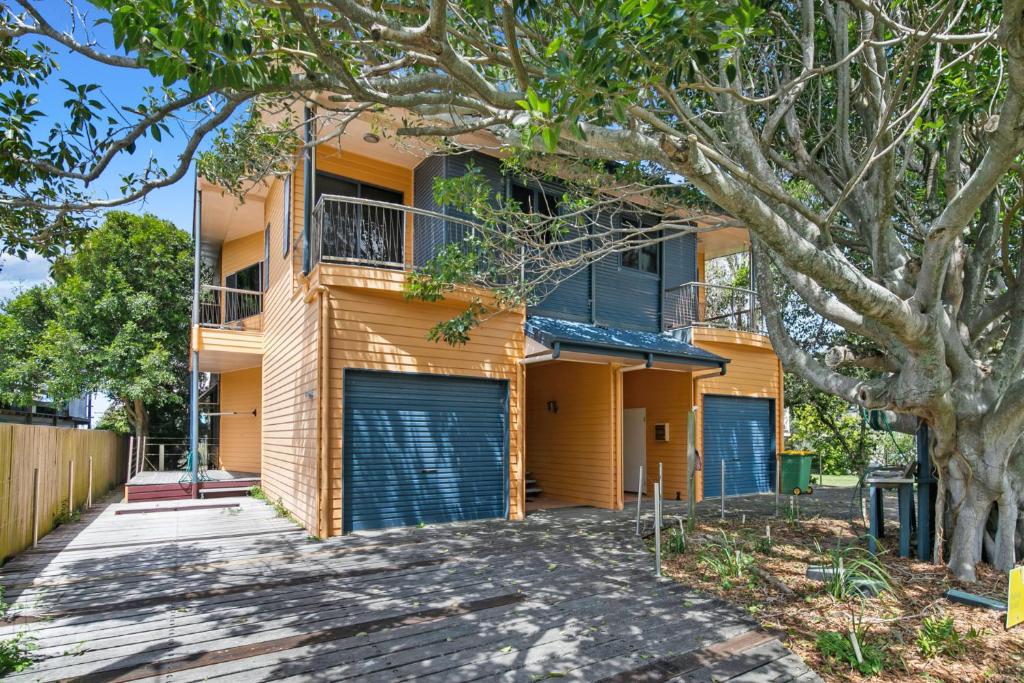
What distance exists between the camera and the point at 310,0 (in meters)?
4.61

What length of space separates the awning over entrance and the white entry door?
8.47 ft

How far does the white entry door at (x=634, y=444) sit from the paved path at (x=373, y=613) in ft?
18.4

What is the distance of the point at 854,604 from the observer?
5.39 m

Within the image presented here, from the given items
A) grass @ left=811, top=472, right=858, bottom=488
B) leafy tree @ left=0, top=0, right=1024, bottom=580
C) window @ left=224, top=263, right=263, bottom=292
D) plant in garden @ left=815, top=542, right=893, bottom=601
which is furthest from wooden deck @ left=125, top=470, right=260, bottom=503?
grass @ left=811, top=472, right=858, bottom=488

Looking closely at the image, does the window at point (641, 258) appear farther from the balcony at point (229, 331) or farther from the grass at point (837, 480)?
the balcony at point (229, 331)

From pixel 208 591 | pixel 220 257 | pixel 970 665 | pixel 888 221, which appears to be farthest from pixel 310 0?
pixel 220 257

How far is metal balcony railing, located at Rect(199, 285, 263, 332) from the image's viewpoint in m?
15.3

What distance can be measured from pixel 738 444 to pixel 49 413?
27557 millimetres

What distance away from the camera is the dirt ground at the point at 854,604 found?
4223 mm

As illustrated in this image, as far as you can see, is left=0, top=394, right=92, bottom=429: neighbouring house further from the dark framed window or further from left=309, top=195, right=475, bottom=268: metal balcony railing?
the dark framed window

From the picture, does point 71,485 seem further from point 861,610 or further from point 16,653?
point 861,610

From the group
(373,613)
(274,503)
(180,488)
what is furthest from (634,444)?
(180,488)

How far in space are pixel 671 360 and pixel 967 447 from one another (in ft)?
15.9

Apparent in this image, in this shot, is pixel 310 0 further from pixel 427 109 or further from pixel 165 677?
pixel 165 677
